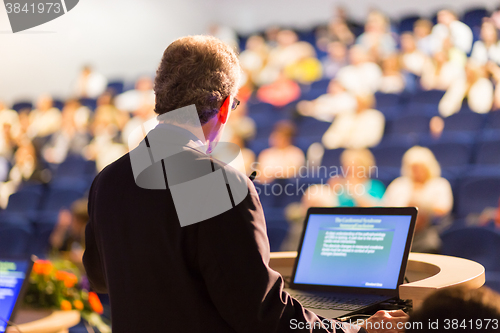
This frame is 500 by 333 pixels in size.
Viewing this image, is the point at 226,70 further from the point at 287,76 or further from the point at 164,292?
the point at 287,76

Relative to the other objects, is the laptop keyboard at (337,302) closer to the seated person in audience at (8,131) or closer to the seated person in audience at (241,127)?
the seated person in audience at (241,127)

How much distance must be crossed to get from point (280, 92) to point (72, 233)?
274 centimetres

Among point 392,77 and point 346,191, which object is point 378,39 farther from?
point 346,191

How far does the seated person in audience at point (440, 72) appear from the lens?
4.17 metres

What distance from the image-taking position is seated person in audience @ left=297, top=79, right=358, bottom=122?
445 centimetres

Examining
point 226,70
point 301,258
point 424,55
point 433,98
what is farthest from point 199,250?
point 424,55

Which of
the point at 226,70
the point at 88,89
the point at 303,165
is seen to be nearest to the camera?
the point at 226,70

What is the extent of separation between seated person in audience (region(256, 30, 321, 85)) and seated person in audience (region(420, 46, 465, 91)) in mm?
1581

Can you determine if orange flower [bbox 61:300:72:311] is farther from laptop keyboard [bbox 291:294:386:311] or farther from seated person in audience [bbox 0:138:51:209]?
seated person in audience [bbox 0:138:51:209]

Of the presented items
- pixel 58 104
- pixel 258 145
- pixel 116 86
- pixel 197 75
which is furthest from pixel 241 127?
pixel 197 75

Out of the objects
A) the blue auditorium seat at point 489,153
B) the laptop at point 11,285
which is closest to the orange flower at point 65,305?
the laptop at point 11,285

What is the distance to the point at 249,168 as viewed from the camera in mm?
3926

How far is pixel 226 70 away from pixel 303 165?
3.08 metres

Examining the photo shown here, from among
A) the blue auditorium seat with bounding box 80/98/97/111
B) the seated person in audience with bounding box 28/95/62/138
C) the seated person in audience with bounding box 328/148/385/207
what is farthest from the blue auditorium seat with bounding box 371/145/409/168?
the seated person in audience with bounding box 28/95/62/138
